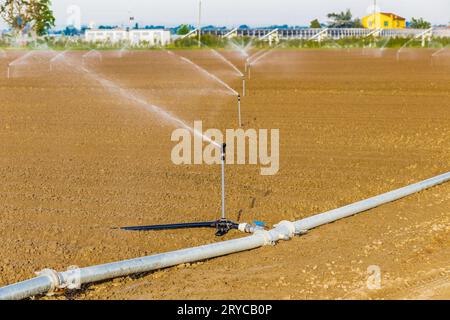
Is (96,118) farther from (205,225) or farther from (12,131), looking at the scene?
(205,225)

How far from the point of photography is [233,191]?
10.6 meters

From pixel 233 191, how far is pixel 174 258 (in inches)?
140

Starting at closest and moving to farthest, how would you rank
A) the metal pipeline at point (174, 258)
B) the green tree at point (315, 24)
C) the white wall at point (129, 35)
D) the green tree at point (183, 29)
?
the metal pipeline at point (174, 258) → the green tree at point (183, 29) → the white wall at point (129, 35) → the green tree at point (315, 24)

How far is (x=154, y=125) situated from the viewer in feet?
54.1

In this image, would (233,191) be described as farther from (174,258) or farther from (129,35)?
(129,35)

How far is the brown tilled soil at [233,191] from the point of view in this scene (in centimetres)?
685

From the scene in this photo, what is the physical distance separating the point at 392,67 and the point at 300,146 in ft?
77.2

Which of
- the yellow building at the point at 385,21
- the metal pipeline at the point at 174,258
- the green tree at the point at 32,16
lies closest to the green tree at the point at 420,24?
the yellow building at the point at 385,21

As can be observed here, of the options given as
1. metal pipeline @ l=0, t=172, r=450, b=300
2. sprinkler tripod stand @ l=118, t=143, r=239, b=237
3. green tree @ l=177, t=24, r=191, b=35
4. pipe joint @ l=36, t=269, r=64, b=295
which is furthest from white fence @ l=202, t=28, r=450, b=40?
pipe joint @ l=36, t=269, r=64, b=295

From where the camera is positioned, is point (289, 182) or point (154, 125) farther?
point (154, 125)

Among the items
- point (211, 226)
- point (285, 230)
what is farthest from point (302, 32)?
point (285, 230)

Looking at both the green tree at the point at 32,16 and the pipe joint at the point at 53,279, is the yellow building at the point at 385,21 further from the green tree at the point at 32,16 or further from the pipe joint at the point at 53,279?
the pipe joint at the point at 53,279

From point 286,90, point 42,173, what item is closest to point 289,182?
point 42,173

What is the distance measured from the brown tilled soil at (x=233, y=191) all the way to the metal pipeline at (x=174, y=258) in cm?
9
